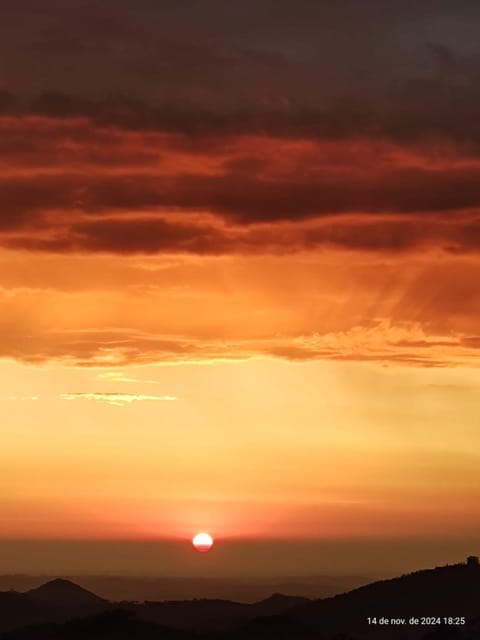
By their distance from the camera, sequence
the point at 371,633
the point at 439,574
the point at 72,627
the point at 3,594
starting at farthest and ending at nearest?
the point at 3,594, the point at 439,574, the point at 72,627, the point at 371,633

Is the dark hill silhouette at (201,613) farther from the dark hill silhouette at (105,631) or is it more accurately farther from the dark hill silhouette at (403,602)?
the dark hill silhouette at (105,631)

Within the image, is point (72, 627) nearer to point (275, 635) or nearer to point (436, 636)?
point (275, 635)

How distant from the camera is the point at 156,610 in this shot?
180 metres

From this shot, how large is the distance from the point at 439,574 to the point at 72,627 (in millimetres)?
40570

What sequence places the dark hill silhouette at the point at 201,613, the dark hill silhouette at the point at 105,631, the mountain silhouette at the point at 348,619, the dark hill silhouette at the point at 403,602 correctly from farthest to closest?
1. the dark hill silhouette at the point at 201,613
2. the dark hill silhouette at the point at 403,602
3. the dark hill silhouette at the point at 105,631
4. the mountain silhouette at the point at 348,619

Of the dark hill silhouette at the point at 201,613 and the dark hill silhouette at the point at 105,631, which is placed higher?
the dark hill silhouette at the point at 201,613

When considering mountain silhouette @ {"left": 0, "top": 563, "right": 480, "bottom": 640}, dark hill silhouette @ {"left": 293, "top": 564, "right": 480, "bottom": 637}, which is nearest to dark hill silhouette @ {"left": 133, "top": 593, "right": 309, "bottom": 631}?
mountain silhouette @ {"left": 0, "top": 563, "right": 480, "bottom": 640}

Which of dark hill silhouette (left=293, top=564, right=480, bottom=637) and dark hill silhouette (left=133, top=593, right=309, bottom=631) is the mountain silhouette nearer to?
dark hill silhouette (left=293, top=564, right=480, bottom=637)

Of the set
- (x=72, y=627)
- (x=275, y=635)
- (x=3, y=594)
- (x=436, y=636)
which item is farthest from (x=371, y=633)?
(x=3, y=594)

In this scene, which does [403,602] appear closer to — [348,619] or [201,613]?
[348,619]

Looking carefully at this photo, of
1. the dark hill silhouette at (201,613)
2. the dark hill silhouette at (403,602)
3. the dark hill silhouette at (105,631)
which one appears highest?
the dark hill silhouette at (201,613)

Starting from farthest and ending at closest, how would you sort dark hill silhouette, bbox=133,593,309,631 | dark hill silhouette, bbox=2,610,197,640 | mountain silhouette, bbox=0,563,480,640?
dark hill silhouette, bbox=133,593,309,631
dark hill silhouette, bbox=2,610,197,640
mountain silhouette, bbox=0,563,480,640

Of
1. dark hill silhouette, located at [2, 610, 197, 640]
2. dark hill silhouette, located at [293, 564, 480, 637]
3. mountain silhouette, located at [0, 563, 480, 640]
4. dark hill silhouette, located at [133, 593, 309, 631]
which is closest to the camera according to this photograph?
mountain silhouette, located at [0, 563, 480, 640]

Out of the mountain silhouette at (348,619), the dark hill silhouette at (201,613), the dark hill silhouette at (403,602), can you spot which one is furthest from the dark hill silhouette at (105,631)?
the dark hill silhouette at (201,613)
